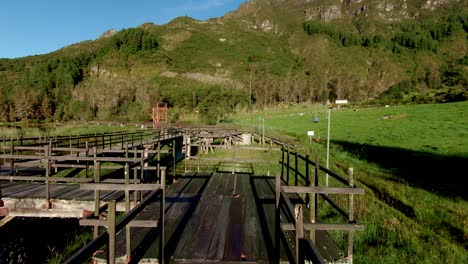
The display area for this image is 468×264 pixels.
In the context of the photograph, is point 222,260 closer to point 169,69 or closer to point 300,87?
point 300,87

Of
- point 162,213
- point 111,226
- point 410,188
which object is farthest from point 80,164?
point 410,188

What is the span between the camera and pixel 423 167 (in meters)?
19.5

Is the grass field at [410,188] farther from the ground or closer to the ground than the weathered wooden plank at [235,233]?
closer to the ground

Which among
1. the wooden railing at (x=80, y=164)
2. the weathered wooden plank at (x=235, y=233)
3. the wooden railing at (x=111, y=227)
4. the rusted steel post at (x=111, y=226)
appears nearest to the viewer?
the wooden railing at (x=111, y=227)

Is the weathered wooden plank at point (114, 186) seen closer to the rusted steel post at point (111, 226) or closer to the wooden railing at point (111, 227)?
the wooden railing at point (111, 227)

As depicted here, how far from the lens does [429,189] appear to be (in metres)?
14.2

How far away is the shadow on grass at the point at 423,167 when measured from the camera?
1476 cm

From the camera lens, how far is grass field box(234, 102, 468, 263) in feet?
23.6

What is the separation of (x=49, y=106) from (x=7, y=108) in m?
11.0

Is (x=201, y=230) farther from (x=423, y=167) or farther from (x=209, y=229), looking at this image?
(x=423, y=167)

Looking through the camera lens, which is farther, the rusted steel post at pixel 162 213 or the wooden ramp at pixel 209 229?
the wooden ramp at pixel 209 229

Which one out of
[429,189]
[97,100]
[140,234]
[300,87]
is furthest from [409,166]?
[97,100]

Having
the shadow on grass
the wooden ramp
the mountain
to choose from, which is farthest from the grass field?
the mountain

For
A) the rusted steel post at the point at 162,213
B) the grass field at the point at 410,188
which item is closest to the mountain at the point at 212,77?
the grass field at the point at 410,188
